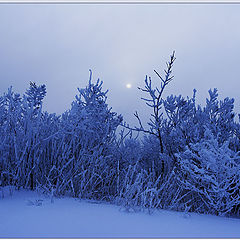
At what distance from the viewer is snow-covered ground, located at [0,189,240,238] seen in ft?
4.33

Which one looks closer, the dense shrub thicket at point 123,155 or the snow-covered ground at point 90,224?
the snow-covered ground at point 90,224

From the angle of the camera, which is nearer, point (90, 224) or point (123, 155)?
point (90, 224)

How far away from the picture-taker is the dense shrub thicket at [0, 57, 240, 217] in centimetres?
244

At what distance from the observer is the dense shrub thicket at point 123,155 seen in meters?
2.44

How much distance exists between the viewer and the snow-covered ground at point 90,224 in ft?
4.33

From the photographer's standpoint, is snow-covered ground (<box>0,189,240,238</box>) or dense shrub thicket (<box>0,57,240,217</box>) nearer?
snow-covered ground (<box>0,189,240,238</box>)

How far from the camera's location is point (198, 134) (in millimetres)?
3566

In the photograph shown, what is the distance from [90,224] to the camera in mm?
1468

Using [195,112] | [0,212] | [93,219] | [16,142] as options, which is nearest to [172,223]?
[93,219]

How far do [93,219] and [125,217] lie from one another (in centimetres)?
26

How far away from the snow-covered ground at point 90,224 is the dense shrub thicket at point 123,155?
0.79ft

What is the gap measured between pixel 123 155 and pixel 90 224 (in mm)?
2598

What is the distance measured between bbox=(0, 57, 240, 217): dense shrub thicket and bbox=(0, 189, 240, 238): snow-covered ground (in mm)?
241

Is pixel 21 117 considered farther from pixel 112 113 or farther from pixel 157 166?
pixel 157 166
